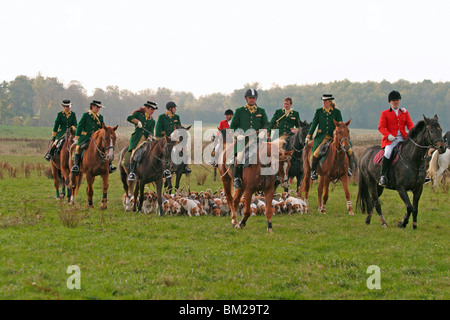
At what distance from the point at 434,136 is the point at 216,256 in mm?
5497

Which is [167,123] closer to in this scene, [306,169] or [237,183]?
[306,169]

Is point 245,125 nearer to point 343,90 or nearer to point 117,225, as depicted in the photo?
point 117,225

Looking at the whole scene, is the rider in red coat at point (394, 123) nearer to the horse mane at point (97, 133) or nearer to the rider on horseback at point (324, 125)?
the rider on horseback at point (324, 125)

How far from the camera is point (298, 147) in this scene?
1483cm

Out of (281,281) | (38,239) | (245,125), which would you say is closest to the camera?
(281,281)

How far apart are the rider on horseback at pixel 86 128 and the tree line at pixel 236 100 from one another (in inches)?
3061

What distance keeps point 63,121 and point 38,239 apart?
7955 millimetres

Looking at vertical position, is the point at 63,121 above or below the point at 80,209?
above

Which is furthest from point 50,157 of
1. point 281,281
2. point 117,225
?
point 281,281

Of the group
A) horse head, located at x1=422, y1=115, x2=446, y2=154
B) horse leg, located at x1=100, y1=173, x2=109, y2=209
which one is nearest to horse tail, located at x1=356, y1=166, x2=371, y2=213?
horse head, located at x1=422, y1=115, x2=446, y2=154

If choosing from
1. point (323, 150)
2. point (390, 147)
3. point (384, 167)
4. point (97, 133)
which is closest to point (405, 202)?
point (384, 167)

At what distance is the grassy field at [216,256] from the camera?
6051 mm

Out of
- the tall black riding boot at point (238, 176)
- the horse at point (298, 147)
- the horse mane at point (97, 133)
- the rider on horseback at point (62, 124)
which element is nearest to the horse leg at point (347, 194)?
the horse at point (298, 147)
